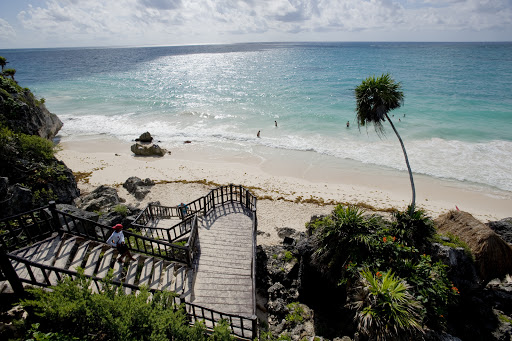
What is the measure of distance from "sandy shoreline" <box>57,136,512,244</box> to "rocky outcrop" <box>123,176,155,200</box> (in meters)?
0.57

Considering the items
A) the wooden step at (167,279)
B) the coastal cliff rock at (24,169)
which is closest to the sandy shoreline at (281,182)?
the coastal cliff rock at (24,169)

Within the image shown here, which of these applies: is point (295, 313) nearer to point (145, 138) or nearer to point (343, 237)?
point (343, 237)

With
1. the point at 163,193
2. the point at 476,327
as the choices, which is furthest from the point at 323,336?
the point at 163,193

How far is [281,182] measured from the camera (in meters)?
28.0

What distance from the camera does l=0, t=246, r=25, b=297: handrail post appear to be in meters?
7.35

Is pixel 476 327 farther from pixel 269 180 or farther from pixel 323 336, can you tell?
pixel 269 180

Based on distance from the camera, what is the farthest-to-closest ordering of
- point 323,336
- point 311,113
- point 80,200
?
point 311,113 < point 80,200 < point 323,336

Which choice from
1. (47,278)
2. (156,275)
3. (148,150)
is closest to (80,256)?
(47,278)

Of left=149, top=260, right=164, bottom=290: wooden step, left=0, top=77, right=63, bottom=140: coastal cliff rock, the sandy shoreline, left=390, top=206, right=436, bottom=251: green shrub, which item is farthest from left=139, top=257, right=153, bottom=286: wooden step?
left=0, top=77, right=63, bottom=140: coastal cliff rock

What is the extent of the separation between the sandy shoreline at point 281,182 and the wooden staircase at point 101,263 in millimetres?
9568

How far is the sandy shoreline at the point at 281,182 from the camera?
918 inches

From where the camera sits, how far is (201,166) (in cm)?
3177

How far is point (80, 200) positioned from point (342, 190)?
902 inches

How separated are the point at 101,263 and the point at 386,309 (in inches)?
398
